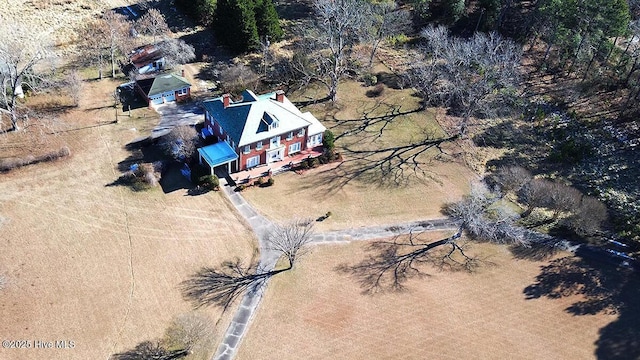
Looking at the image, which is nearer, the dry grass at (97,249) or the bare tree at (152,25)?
the dry grass at (97,249)

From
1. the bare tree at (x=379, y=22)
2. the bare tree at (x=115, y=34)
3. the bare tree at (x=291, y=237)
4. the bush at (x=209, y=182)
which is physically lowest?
the bare tree at (x=291, y=237)

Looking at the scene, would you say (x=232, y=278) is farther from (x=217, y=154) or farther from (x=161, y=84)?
(x=161, y=84)

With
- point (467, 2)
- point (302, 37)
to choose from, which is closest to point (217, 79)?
point (302, 37)

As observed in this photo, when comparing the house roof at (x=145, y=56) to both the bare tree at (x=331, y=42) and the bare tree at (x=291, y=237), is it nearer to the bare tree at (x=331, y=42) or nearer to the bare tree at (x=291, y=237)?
the bare tree at (x=331, y=42)

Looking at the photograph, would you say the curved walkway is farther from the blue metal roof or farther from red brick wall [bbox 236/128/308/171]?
red brick wall [bbox 236/128/308/171]

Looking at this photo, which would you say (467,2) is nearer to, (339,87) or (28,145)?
(339,87)

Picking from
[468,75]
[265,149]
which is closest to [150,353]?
[265,149]

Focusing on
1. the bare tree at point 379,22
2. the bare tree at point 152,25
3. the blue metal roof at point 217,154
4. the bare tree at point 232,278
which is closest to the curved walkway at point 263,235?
Answer: the bare tree at point 232,278

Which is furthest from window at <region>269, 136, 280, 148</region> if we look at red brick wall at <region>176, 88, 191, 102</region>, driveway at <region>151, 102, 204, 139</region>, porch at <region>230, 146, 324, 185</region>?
red brick wall at <region>176, 88, 191, 102</region>
